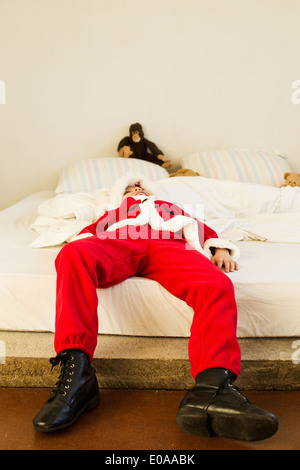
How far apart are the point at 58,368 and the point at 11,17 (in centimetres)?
230

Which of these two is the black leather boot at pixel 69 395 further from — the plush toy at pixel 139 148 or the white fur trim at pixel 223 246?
the plush toy at pixel 139 148

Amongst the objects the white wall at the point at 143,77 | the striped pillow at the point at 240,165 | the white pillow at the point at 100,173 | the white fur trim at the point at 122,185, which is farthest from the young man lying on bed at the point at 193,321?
the white wall at the point at 143,77

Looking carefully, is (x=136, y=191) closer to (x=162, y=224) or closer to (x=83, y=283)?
(x=162, y=224)

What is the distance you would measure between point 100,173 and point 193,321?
152cm

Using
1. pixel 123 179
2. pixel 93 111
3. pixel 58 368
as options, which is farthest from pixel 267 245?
pixel 93 111

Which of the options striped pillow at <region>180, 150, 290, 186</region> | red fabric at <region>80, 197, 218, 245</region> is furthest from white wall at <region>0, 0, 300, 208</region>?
red fabric at <region>80, 197, 218, 245</region>

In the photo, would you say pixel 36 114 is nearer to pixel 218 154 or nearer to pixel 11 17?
pixel 11 17

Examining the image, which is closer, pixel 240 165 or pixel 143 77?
pixel 240 165

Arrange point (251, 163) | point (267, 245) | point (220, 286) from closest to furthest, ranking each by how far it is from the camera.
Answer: point (220, 286) < point (267, 245) < point (251, 163)

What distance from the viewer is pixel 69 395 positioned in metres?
0.96

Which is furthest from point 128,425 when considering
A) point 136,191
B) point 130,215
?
point 136,191

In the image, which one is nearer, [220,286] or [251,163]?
[220,286]

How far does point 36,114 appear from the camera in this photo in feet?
8.79
